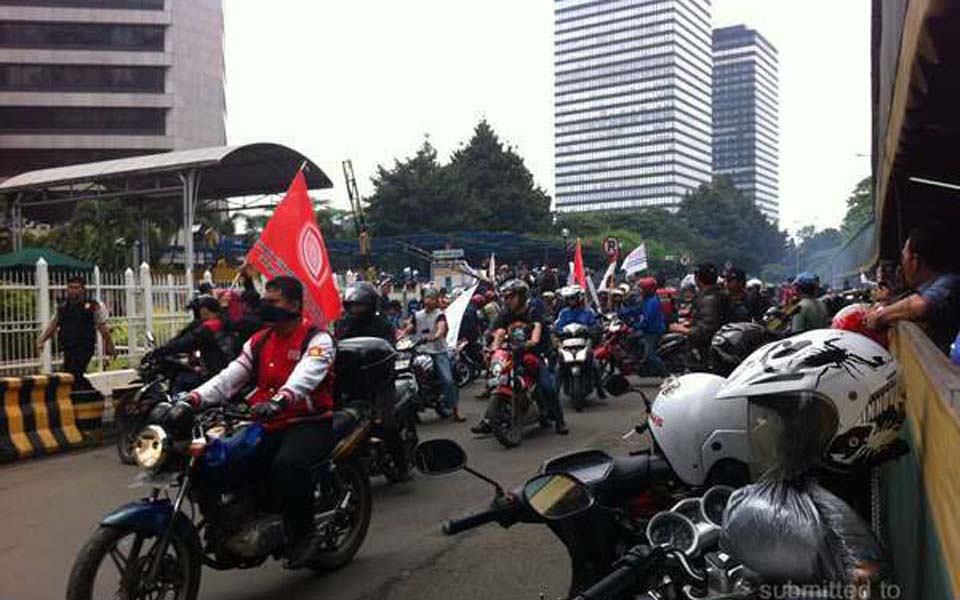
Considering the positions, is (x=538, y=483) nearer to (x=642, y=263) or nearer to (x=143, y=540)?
(x=143, y=540)

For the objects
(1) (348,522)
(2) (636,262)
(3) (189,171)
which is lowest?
(1) (348,522)

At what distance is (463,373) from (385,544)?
8.37m

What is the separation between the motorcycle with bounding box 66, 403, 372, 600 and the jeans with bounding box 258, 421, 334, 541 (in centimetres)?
7

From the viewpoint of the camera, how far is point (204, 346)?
8492 mm

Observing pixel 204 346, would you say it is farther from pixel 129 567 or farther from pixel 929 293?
pixel 929 293

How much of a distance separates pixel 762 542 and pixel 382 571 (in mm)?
3234

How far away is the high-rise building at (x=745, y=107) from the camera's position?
86562mm

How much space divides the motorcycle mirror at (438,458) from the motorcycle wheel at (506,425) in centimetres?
583

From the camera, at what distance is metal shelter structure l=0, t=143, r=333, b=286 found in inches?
850

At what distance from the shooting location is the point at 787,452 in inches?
85.7

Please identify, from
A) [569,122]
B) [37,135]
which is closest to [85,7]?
[37,135]

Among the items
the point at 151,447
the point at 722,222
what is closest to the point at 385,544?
the point at 151,447

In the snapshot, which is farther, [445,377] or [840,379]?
[445,377]

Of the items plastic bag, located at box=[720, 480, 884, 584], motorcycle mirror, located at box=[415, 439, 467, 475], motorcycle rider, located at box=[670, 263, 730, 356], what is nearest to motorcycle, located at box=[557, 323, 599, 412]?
motorcycle rider, located at box=[670, 263, 730, 356]
